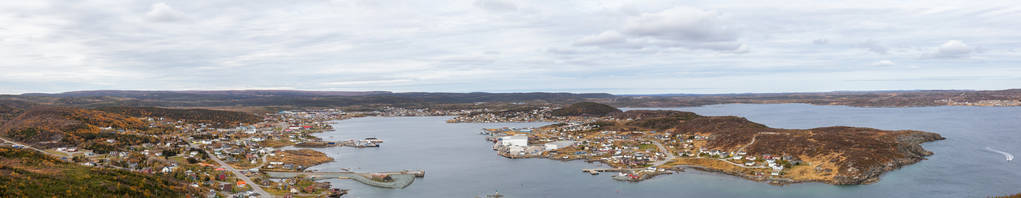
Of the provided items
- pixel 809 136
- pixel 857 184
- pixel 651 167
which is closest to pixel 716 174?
pixel 651 167

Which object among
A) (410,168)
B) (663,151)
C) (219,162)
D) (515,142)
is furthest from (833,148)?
(219,162)

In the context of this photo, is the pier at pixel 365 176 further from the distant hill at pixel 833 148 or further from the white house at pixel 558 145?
the distant hill at pixel 833 148

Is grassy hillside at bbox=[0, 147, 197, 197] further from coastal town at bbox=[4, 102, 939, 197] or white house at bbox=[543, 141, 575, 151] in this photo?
white house at bbox=[543, 141, 575, 151]

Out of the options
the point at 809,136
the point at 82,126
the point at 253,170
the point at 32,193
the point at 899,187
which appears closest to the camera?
the point at 32,193

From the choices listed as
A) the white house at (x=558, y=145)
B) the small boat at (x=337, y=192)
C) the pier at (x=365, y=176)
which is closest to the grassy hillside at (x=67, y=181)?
the small boat at (x=337, y=192)

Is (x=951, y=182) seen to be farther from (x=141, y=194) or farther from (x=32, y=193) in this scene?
(x=32, y=193)

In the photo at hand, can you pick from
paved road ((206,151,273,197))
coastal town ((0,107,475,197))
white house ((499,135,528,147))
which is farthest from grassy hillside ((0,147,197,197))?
white house ((499,135,528,147))
